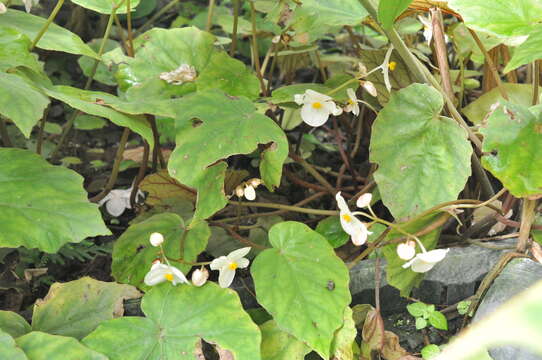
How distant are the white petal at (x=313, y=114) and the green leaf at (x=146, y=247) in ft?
0.96

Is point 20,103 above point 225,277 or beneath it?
above

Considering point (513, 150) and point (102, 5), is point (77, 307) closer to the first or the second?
point (102, 5)

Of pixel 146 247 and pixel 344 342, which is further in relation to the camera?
pixel 146 247

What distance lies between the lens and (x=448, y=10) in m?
1.09

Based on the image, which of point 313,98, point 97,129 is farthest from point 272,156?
point 97,129

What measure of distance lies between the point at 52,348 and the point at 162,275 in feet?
0.69

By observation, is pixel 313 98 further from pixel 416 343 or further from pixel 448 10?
pixel 416 343

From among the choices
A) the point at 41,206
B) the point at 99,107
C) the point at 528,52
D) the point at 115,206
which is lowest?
the point at 115,206

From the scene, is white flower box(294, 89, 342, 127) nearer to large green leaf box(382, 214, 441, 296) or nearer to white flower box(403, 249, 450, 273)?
large green leaf box(382, 214, 441, 296)

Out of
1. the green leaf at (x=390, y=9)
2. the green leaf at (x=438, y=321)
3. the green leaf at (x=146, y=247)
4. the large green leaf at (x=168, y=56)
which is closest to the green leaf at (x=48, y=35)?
the large green leaf at (x=168, y=56)

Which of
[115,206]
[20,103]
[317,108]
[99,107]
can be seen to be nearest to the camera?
[20,103]

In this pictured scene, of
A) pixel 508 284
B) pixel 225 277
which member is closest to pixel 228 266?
pixel 225 277

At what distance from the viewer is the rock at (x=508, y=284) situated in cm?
99

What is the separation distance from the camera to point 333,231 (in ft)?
4.11
